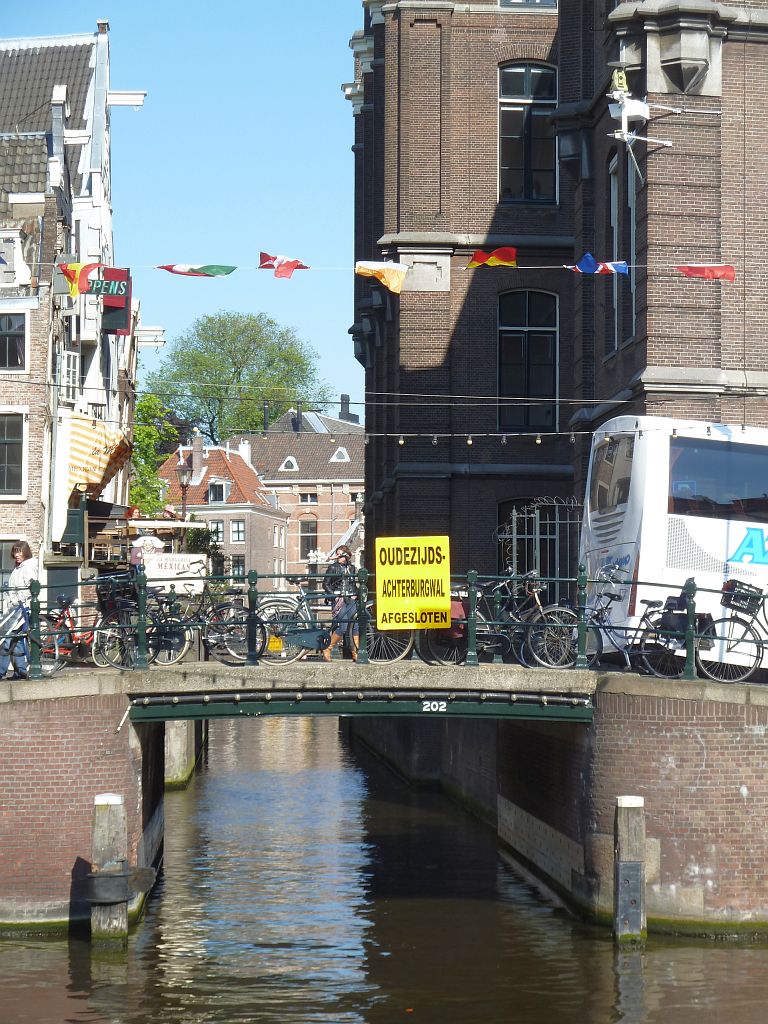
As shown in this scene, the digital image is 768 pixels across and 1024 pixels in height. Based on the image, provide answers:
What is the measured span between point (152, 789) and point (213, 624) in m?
4.28

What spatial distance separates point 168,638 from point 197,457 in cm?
7076

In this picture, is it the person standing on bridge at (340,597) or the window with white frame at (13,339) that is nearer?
the person standing on bridge at (340,597)

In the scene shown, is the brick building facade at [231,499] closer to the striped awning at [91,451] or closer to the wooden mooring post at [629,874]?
the striped awning at [91,451]

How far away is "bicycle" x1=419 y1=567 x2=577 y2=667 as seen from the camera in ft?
63.4

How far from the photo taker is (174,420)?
289 feet

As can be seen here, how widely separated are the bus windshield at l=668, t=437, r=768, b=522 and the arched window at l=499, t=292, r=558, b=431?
12.9 metres

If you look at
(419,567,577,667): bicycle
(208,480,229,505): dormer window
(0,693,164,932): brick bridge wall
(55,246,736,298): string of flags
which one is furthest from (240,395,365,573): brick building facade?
(0,693,164,932): brick bridge wall

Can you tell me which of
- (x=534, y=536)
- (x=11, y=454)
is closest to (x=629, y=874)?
(x=534, y=536)

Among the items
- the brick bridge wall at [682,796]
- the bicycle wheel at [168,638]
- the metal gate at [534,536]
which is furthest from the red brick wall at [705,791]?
the metal gate at [534,536]

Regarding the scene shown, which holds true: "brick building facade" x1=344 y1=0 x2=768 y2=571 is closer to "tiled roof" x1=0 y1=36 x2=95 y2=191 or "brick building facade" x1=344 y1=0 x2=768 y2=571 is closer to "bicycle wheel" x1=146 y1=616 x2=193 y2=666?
"bicycle wheel" x1=146 y1=616 x2=193 y2=666

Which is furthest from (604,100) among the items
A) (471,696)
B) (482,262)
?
(471,696)

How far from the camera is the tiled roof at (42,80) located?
47.3 meters

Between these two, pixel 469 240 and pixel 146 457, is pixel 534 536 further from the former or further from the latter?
pixel 146 457

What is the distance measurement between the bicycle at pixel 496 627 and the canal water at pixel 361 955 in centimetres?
332
